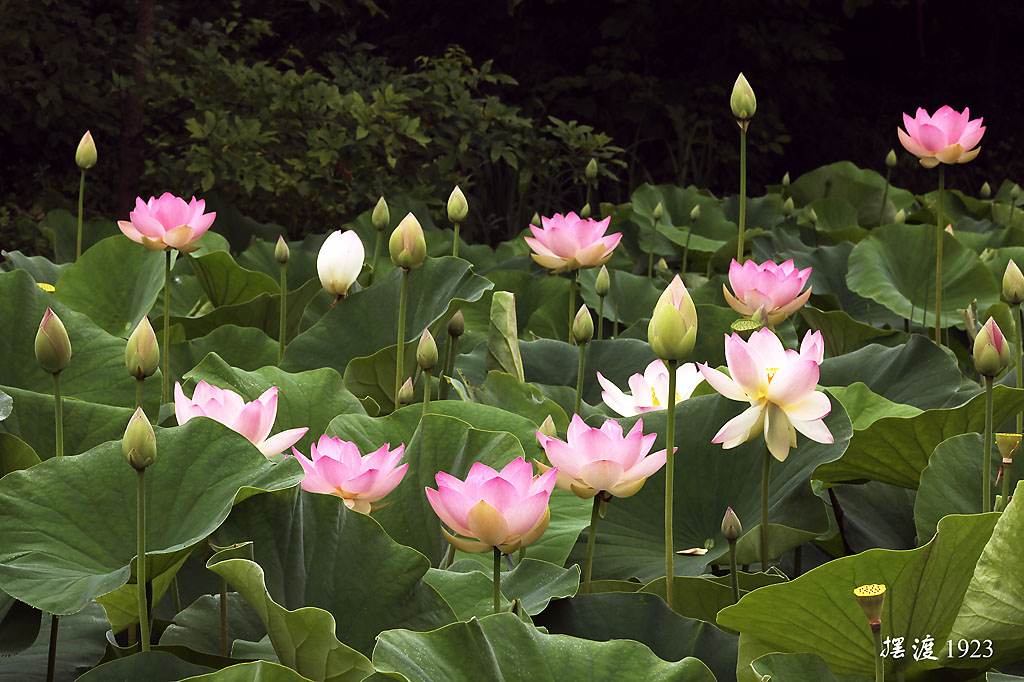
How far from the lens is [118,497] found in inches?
30.4

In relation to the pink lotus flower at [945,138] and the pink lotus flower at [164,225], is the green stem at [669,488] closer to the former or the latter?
the pink lotus flower at [164,225]

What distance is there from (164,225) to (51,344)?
0.52m

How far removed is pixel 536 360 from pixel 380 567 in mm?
678

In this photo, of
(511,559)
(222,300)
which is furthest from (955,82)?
(511,559)

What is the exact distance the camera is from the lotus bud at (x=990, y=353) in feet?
2.73

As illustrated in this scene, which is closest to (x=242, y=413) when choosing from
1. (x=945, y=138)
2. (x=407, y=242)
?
(x=407, y=242)

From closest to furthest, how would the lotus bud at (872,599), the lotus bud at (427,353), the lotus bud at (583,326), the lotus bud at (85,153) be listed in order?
the lotus bud at (872,599) → the lotus bud at (427,353) → the lotus bud at (583,326) → the lotus bud at (85,153)

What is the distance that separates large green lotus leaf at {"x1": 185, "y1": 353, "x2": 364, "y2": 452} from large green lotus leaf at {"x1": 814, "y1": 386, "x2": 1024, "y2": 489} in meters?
0.51

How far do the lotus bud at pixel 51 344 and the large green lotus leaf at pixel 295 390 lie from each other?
0.68 feet

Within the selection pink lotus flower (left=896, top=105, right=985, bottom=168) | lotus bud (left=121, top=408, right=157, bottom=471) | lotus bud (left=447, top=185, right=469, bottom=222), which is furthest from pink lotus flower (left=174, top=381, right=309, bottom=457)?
pink lotus flower (left=896, top=105, right=985, bottom=168)

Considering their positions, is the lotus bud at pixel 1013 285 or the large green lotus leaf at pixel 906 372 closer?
the lotus bud at pixel 1013 285

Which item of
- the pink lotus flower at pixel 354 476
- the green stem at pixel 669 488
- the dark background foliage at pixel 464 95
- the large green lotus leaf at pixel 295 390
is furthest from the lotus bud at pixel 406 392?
the dark background foliage at pixel 464 95

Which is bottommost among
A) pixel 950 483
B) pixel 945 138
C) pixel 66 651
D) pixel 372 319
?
pixel 66 651

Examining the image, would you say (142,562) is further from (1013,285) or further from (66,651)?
(1013,285)
